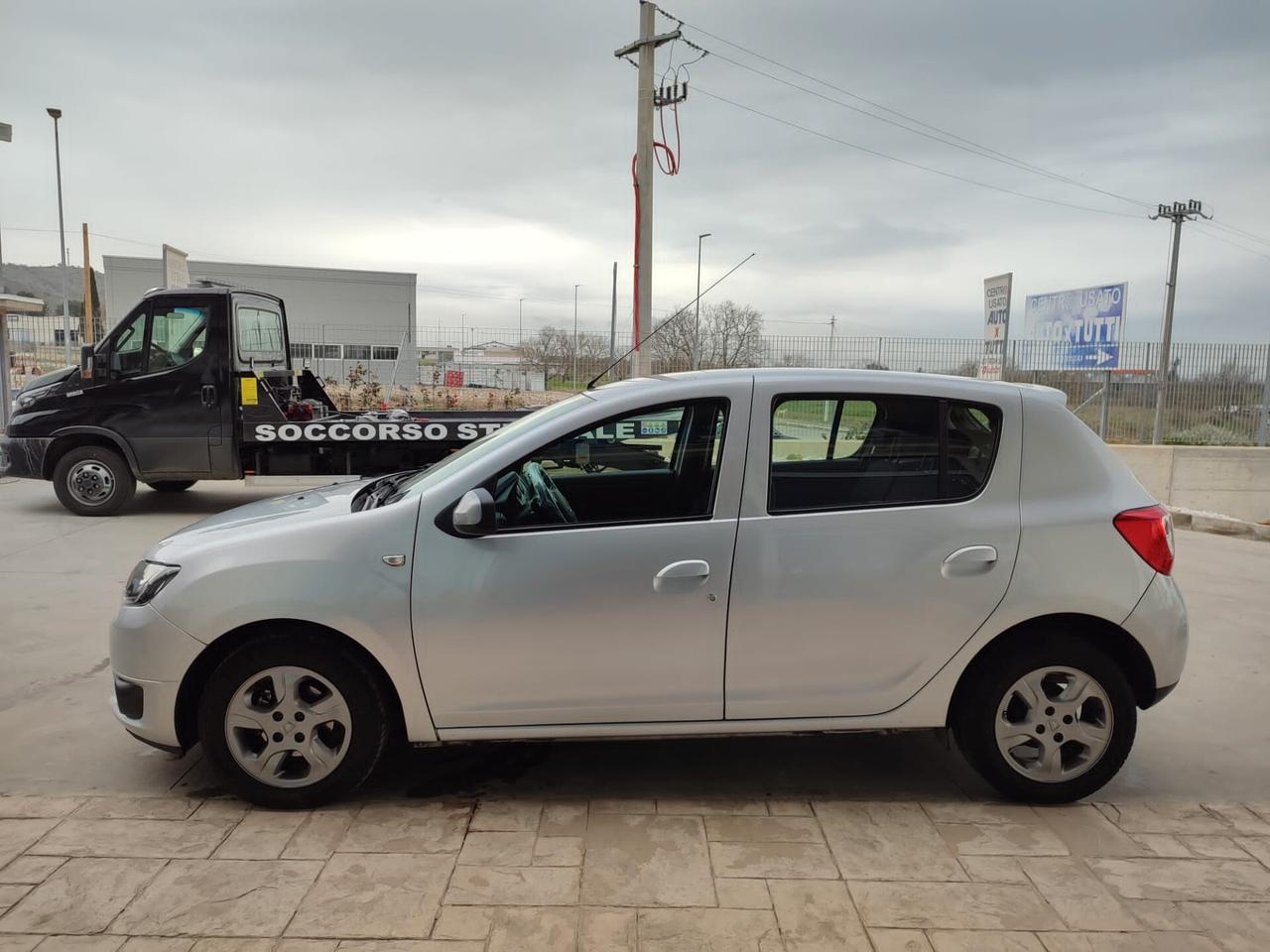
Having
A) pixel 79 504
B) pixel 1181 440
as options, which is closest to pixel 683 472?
pixel 79 504

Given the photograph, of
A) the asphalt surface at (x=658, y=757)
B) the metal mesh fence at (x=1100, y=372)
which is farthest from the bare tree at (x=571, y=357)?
the asphalt surface at (x=658, y=757)

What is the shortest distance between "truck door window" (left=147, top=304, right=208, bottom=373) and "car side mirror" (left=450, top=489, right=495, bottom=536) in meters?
7.58

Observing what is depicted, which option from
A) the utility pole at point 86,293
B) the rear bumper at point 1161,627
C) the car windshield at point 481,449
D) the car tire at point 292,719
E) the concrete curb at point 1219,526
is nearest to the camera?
the car tire at point 292,719

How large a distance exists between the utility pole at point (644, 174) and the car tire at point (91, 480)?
6.66 m

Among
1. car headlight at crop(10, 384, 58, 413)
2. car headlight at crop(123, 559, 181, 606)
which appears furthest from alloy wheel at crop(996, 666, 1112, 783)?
car headlight at crop(10, 384, 58, 413)

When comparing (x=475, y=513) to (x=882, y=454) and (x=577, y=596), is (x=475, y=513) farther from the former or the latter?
(x=882, y=454)

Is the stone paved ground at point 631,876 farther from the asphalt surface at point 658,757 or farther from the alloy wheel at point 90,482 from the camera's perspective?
the alloy wheel at point 90,482

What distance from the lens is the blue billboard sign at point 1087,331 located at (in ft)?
53.2

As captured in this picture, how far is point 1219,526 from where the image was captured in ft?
34.6

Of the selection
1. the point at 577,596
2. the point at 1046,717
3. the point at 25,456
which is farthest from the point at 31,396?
the point at 1046,717

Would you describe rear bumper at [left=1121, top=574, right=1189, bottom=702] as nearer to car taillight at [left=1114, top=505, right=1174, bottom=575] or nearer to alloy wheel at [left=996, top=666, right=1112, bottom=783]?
car taillight at [left=1114, top=505, right=1174, bottom=575]

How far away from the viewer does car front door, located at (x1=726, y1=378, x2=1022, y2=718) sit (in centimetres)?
343

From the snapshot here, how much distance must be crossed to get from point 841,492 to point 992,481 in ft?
1.98

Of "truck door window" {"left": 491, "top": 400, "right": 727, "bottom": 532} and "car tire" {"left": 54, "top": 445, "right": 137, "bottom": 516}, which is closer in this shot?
"truck door window" {"left": 491, "top": 400, "right": 727, "bottom": 532}
